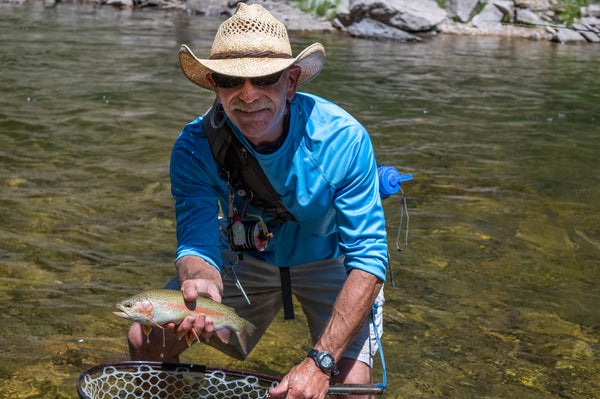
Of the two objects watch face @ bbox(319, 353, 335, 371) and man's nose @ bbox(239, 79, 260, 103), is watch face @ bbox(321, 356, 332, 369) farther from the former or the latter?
man's nose @ bbox(239, 79, 260, 103)

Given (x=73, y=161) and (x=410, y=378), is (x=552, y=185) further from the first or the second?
(x=73, y=161)

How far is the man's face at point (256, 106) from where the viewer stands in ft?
11.1

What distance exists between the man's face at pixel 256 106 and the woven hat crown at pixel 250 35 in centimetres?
16

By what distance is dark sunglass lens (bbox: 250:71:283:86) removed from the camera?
3.37m

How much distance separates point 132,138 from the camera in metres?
10.5

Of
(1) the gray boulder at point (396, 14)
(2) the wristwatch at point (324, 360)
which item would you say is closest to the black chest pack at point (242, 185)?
(2) the wristwatch at point (324, 360)

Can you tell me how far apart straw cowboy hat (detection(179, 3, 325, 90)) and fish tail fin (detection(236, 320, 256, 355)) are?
1.20 metres

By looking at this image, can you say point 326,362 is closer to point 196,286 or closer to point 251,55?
point 196,286

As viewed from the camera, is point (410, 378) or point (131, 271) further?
point (131, 271)

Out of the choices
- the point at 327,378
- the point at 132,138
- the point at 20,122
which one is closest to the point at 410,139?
the point at 132,138

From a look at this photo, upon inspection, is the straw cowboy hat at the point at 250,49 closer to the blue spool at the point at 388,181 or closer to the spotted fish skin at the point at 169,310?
the blue spool at the point at 388,181

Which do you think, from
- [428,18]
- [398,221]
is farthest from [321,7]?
[398,221]

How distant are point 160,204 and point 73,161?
6.49ft

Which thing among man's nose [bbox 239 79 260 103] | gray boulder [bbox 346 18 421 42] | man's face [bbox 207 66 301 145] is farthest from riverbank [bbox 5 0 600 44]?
man's nose [bbox 239 79 260 103]
